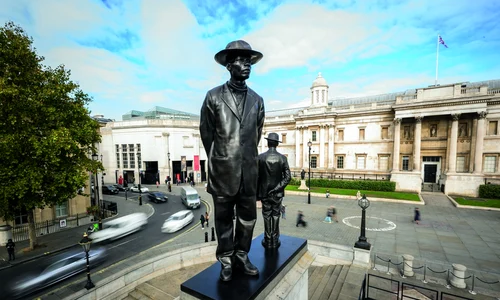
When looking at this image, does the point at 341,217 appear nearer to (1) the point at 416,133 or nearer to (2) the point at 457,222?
(2) the point at 457,222

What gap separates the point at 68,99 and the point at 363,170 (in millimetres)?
35300

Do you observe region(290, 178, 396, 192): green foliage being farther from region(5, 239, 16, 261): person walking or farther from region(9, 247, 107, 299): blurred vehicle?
region(5, 239, 16, 261): person walking

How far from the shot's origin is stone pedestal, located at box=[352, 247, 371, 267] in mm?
8641

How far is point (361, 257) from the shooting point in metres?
8.74

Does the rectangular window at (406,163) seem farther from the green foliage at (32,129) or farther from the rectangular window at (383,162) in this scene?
the green foliage at (32,129)

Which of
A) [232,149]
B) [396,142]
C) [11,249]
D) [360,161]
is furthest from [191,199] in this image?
[396,142]

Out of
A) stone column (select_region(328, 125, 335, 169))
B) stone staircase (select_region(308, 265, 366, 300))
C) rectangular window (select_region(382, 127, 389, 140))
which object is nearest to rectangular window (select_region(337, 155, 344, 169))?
stone column (select_region(328, 125, 335, 169))

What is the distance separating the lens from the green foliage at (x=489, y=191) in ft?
76.1

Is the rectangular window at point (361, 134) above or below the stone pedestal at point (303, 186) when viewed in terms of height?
above

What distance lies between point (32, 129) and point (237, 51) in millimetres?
14159

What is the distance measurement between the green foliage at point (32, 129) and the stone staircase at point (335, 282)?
13.2 metres

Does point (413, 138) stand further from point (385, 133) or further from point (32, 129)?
point (32, 129)

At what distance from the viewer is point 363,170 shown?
111 feet

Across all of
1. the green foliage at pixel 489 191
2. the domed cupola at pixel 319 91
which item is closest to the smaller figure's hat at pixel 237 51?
the green foliage at pixel 489 191
